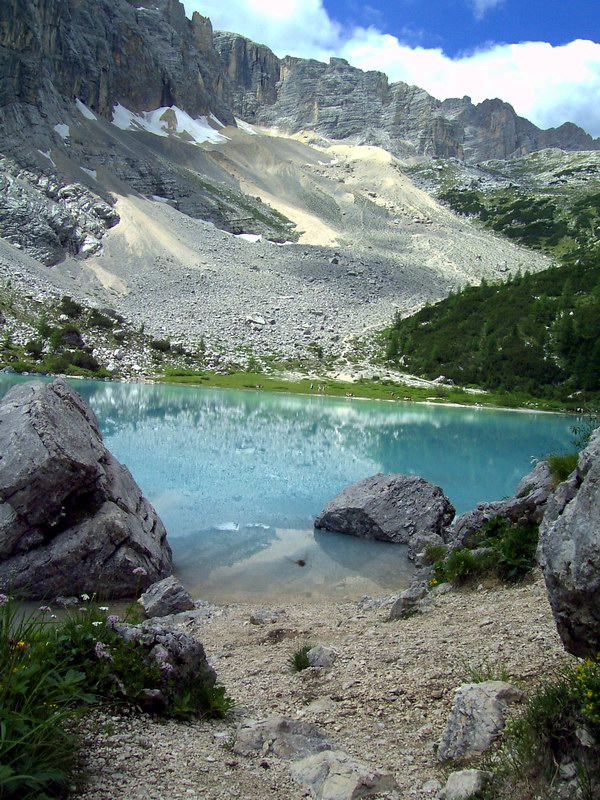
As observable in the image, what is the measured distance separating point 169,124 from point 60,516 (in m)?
184

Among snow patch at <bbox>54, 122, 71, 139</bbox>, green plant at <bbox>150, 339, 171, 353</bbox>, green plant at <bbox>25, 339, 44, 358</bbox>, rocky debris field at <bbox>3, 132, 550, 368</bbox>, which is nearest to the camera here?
green plant at <bbox>25, 339, 44, 358</bbox>

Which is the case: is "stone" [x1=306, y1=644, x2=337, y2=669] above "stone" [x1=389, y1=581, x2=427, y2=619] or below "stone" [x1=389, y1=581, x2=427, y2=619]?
above

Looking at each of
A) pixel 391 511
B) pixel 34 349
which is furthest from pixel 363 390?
pixel 391 511

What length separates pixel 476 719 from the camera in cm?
457

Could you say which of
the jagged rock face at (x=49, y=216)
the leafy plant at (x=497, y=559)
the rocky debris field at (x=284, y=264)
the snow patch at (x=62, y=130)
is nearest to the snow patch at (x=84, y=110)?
the snow patch at (x=62, y=130)

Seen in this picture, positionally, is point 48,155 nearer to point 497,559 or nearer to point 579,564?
point 497,559

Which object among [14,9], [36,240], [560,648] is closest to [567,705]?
[560,648]

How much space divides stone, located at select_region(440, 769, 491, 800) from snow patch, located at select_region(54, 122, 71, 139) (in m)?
136

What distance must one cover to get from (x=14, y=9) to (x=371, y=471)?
12830 centimetres

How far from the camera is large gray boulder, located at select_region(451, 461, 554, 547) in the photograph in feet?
37.9

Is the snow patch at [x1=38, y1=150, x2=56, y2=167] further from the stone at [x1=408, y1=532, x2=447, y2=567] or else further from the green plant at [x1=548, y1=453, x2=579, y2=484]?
the green plant at [x1=548, y1=453, x2=579, y2=484]

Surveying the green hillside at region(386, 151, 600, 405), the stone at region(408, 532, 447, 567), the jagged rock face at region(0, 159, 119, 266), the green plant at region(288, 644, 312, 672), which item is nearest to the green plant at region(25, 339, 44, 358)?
the jagged rock face at region(0, 159, 119, 266)

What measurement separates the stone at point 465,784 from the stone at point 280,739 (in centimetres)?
135

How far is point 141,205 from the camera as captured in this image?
11931cm
